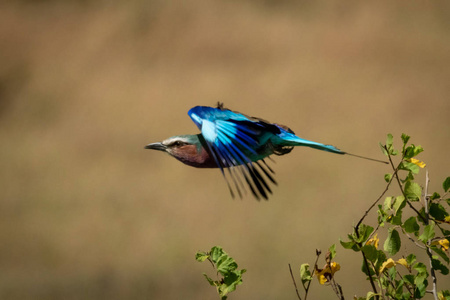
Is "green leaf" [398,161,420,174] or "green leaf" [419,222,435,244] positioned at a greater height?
"green leaf" [398,161,420,174]

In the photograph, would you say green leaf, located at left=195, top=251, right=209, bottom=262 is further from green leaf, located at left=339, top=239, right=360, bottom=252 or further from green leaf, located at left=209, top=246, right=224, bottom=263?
green leaf, located at left=339, top=239, right=360, bottom=252

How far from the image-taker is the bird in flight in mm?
590

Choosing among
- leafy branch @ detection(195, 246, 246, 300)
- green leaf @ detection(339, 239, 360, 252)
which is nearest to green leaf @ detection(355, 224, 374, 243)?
green leaf @ detection(339, 239, 360, 252)

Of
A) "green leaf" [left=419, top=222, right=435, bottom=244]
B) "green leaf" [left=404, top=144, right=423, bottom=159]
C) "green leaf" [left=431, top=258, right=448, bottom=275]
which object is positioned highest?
"green leaf" [left=404, top=144, right=423, bottom=159]

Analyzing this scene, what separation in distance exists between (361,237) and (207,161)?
7.8 inches

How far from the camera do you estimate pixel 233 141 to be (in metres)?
0.61

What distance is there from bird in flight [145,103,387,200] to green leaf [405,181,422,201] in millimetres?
85

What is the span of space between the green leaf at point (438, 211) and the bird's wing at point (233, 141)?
178 mm

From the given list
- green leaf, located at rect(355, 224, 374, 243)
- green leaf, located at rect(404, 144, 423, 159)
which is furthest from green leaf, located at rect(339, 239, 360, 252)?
green leaf, located at rect(404, 144, 423, 159)

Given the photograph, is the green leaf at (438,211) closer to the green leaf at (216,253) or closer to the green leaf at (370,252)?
the green leaf at (370,252)

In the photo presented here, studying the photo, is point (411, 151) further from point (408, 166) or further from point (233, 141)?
point (233, 141)

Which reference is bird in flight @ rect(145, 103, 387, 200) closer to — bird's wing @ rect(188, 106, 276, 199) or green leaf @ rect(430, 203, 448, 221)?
bird's wing @ rect(188, 106, 276, 199)

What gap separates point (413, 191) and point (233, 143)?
0.20 meters

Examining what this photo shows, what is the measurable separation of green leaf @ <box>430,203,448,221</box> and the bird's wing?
18 cm
